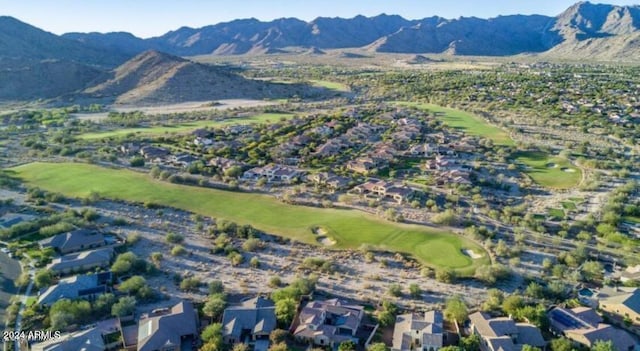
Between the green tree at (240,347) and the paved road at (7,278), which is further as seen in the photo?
the paved road at (7,278)

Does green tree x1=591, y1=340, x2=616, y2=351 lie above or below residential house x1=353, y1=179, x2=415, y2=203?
below

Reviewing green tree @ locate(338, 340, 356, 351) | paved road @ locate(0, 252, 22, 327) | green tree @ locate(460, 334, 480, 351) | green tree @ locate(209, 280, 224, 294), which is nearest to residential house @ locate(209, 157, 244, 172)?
paved road @ locate(0, 252, 22, 327)

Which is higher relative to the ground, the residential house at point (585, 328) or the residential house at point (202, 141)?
the residential house at point (202, 141)

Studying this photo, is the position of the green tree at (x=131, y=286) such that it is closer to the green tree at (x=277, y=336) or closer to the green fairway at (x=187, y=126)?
the green tree at (x=277, y=336)

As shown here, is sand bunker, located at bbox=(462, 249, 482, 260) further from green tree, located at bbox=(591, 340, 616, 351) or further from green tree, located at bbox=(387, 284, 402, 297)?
green tree, located at bbox=(591, 340, 616, 351)

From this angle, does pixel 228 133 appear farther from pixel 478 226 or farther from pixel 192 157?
pixel 478 226

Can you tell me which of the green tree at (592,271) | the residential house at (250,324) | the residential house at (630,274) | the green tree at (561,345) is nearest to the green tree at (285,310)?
the residential house at (250,324)

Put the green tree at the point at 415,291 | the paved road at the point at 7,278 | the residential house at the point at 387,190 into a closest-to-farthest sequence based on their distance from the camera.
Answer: the paved road at the point at 7,278
the green tree at the point at 415,291
the residential house at the point at 387,190

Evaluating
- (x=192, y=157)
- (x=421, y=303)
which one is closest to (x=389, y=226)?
(x=421, y=303)
